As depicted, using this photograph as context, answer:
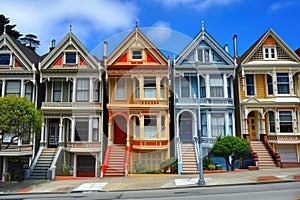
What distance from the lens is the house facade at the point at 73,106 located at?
69.3ft

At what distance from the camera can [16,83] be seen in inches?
865

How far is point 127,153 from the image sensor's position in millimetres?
20141

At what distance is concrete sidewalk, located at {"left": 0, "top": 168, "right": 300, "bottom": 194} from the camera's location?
14.7 m

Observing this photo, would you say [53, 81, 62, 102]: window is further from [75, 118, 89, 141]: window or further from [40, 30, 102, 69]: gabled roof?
[75, 118, 89, 141]: window

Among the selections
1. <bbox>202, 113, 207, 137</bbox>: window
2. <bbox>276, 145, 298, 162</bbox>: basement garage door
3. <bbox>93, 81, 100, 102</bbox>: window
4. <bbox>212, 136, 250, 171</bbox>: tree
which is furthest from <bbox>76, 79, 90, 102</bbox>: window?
<bbox>276, 145, 298, 162</bbox>: basement garage door

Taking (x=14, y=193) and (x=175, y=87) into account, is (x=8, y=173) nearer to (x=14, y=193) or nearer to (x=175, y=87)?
(x=14, y=193)

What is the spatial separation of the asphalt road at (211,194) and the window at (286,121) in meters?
8.89

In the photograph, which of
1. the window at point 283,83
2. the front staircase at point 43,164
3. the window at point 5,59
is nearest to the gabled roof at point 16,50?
the window at point 5,59

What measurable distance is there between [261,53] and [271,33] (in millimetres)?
2015

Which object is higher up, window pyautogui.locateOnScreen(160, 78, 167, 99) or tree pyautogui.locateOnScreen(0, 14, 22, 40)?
tree pyautogui.locateOnScreen(0, 14, 22, 40)

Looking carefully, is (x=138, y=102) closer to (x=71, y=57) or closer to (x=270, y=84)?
(x=71, y=57)

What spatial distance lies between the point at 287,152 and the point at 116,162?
14798 millimetres

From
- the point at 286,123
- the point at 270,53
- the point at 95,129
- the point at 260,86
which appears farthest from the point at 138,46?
the point at 286,123

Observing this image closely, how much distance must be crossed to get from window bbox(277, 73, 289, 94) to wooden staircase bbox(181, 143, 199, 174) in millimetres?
9365
